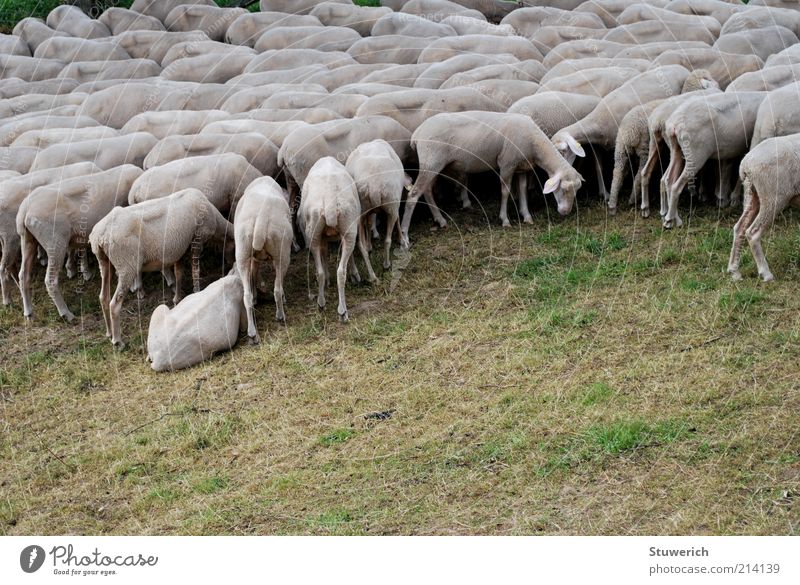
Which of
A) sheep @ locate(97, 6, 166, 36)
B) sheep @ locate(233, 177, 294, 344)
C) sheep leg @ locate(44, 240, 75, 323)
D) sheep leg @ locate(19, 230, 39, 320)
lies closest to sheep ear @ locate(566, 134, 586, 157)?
sheep @ locate(233, 177, 294, 344)

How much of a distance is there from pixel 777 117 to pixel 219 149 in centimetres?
579

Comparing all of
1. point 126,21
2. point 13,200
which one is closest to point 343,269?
point 13,200

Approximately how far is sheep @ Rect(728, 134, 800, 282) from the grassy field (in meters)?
0.38

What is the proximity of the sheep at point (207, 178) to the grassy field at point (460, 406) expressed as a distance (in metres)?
1.06

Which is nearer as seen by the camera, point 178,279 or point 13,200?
point 178,279

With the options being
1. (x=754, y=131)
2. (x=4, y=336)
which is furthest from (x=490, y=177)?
(x=4, y=336)

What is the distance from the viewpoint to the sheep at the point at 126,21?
827 inches

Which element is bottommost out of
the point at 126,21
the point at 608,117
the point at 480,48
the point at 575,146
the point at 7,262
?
the point at 7,262

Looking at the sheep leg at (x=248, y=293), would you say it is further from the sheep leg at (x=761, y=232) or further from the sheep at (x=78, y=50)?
the sheep at (x=78, y=50)

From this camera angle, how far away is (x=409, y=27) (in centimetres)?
1859

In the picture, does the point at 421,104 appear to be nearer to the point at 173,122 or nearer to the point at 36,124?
the point at 173,122

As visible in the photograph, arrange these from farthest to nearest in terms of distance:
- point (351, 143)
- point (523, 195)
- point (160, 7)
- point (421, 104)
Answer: point (160, 7) → point (421, 104) → point (523, 195) → point (351, 143)

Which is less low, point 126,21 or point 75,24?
point 126,21

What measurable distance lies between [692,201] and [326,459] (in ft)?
19.1
